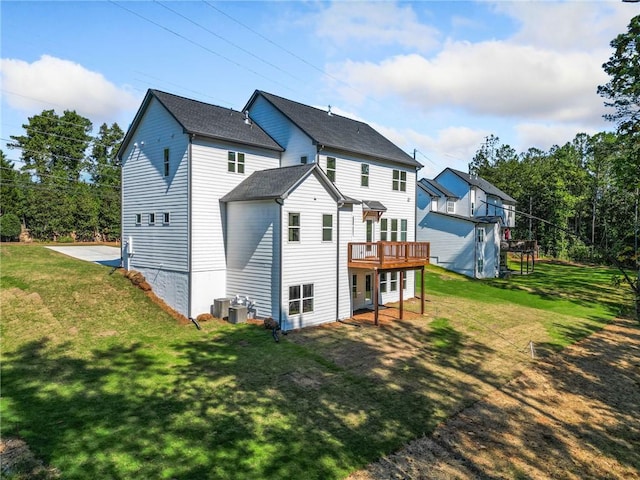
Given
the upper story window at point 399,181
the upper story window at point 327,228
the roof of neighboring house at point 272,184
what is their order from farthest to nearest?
the upper story window at point 399,181
the upper story window at point 327,228
the roof of neighboring house at point 272,184

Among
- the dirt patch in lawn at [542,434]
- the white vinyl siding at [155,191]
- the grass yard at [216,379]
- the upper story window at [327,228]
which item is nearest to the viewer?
the grass yard at [216,379]

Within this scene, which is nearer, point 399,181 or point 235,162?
point 235,162

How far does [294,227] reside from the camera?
58.7 ft

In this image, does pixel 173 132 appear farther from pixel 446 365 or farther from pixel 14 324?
pixel 446 365

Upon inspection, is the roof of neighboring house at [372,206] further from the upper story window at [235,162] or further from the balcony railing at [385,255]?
the upper story window at [235,162]

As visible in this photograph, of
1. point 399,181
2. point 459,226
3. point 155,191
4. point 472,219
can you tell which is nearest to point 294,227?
point 155,191

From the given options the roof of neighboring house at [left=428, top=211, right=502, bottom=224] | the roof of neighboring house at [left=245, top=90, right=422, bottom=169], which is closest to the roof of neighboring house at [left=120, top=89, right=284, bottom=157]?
the roof of neighboring house at [left=245, top=90, right=422, bottom=169]

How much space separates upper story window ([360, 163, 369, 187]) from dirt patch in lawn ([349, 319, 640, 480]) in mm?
12776

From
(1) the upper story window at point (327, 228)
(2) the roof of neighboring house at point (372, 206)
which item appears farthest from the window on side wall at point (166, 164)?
(2) the roof of neighboring house at point (372, 206)

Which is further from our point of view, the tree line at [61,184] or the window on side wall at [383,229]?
the tree line at [61,184]

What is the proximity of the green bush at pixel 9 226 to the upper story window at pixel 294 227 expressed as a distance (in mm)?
34195

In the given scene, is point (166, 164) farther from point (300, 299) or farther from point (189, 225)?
point (300, 299)

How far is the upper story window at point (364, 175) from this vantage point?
2341 centimetres

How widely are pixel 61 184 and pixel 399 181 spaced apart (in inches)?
1951
